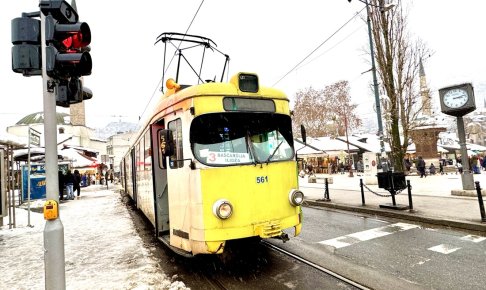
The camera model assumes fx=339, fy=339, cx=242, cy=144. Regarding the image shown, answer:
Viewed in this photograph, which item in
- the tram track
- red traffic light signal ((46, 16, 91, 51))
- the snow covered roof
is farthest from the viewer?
the snow covered roof

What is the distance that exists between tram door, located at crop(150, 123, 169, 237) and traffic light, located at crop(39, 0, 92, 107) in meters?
2.49

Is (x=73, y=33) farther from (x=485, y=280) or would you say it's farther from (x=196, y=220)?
(x=485, y=280)

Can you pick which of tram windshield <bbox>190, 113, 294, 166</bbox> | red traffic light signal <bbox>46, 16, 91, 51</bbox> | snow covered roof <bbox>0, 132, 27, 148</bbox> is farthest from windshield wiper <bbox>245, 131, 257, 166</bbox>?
snow covered roof <bbox>0, 132, 27, 148</bbox>

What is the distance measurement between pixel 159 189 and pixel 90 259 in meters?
1.88

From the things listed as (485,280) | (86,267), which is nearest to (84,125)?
(86,267)

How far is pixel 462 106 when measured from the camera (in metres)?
11.7

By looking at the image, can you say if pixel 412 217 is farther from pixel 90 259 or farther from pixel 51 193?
pixel 51 193

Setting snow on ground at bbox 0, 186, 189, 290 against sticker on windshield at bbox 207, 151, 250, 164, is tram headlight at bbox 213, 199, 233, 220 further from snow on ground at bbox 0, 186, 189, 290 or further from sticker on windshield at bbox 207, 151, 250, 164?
snow on ground at bbox 0, 186, 189, 290

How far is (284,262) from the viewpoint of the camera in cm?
578

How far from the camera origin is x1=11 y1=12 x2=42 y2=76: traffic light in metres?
3.99

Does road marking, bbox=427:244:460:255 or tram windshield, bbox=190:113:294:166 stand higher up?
tram windshield, bbox=190:113:294:166

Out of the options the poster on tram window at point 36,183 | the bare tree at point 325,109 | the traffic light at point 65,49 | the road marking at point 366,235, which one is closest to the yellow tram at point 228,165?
the traffic light at point 65,49

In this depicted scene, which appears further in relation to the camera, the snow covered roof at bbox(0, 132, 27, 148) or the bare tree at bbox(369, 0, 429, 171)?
the bare tree at bbox(369, 0, 429, 171)

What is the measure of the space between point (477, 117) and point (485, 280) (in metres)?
123
